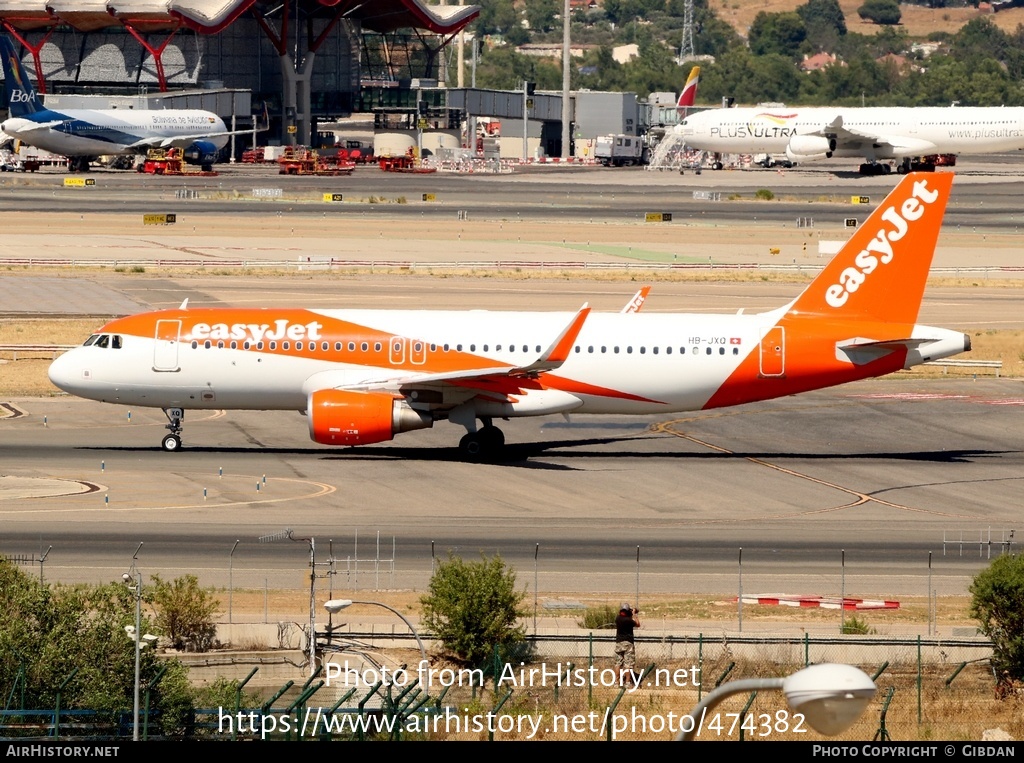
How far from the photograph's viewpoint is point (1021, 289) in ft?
318

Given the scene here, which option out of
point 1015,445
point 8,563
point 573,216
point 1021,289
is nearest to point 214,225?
point 573,216

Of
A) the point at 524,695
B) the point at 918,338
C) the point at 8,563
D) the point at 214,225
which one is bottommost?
the point at 524,695

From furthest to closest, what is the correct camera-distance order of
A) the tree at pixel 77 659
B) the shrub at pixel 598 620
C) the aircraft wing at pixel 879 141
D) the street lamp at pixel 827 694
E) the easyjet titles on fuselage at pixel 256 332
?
the aircraft wing at pixel 879 141 → the easyjet titles on fuselage at pixel 256 332 → the shrub at pixel 598 620 → the tree at pixel 77 659 → the street lamp at pixel 827 694

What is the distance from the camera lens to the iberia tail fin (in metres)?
51.8

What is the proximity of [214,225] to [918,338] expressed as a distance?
3122 inches

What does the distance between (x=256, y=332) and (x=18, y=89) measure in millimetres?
128576

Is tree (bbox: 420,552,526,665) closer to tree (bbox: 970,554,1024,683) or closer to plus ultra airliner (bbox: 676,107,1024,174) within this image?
tree (bbox: 970,554,1024,683)

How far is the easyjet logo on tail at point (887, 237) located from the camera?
51844 millimetres

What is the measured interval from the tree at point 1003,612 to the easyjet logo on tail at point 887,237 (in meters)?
20.1

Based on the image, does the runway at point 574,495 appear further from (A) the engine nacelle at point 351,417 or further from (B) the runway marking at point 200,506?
(A) the engine nacelle at point 351,417

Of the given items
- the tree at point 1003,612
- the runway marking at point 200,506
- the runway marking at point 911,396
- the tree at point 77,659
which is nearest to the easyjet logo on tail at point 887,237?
the runway marking at point 911,396

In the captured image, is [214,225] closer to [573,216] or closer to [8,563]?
[573,216]

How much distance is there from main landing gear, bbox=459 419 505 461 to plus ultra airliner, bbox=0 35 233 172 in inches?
4971

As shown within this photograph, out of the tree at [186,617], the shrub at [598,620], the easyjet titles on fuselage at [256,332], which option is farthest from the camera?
the easyjet titles on fuselage at [256,332]
